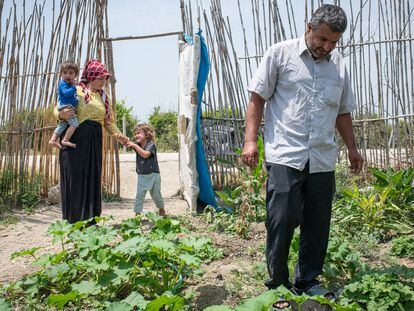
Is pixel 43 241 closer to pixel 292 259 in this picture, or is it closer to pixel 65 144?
pixel 65 144

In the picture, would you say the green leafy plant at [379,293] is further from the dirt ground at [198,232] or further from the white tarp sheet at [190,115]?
the white tarp sheet at [190,115]

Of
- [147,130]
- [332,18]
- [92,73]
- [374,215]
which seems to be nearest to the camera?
[332,18]

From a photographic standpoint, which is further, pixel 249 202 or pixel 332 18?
pixel 249 202

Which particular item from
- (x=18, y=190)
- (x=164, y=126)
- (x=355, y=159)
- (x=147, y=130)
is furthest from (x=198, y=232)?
(x=164, y=126)

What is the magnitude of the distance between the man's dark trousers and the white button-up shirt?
6 cm

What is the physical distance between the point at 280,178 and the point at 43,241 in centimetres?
266

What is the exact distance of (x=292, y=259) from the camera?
311cm

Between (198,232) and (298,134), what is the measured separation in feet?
6.59

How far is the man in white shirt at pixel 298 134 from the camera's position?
7.97 ft

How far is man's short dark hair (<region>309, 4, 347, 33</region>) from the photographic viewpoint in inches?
90.7

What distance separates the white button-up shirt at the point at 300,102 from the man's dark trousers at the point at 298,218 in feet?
0.20

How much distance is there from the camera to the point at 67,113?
3.92 meters

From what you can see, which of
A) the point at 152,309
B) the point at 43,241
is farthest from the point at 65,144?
the point at 152,309

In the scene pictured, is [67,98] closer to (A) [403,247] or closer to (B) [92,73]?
(B) [92,73]
